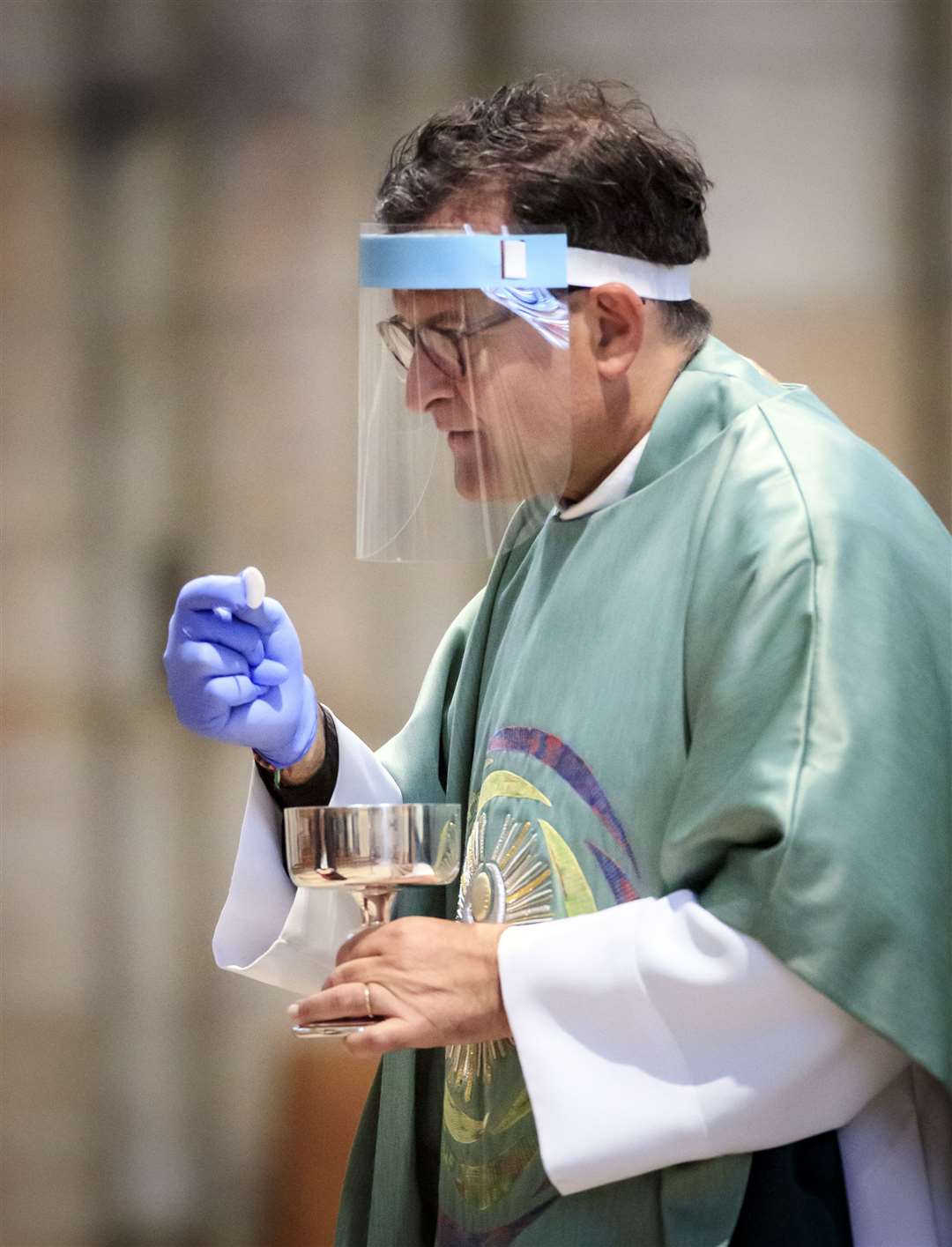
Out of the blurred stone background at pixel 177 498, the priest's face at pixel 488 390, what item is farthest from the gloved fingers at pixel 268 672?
the blurred stone background at pixel 177 498

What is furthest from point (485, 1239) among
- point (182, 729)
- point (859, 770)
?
point (182, 729)

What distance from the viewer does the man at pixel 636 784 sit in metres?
1.41

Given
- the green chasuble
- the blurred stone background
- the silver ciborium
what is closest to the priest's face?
the green chasuble

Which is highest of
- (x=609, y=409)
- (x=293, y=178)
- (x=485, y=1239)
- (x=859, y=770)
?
(x=293, y=178)

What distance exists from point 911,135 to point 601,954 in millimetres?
2316

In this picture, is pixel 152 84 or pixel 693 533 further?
pixel 152 84

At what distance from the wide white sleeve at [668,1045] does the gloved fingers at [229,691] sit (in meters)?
0.47

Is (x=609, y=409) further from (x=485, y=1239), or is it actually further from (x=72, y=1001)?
(x=72, y=1001)

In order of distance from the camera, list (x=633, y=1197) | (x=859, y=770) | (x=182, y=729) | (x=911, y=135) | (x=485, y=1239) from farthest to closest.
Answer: (x=182, y=729)
(x=911, y=135)
(x=485, y=1239)
(x=633, y=1197)
(x=859, y=770)

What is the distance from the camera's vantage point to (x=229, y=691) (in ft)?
5.91

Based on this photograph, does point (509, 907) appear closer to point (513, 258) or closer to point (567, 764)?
point (567, 764)

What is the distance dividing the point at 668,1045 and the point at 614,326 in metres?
0.76

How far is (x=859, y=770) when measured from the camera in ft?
4.58

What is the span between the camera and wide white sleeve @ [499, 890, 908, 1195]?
141cm
